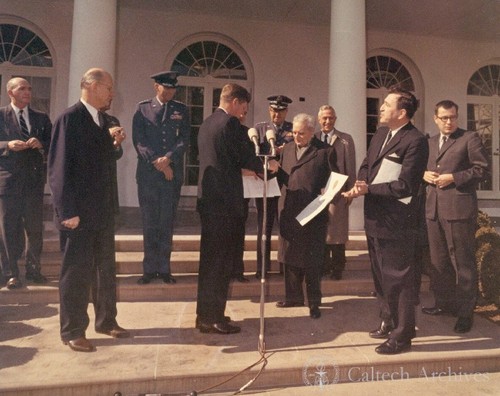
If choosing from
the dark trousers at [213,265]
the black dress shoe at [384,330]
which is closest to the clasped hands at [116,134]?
the dark trousers at [213,265]

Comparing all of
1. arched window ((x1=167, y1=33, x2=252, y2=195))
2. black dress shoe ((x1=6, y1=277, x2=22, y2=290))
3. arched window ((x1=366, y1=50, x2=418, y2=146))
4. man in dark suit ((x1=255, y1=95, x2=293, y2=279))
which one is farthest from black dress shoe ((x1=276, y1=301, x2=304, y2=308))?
arched window ((x1=366, y1=50, x2=418, y2=146))

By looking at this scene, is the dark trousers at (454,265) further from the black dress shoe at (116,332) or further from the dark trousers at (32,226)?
the dark trousers at (32,226)

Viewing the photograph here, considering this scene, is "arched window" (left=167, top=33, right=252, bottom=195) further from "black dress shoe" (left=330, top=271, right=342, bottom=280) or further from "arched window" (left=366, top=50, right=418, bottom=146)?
"black dress shoe" (left=330, top=271, right=342, bottom=280)

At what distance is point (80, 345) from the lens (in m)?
3.11

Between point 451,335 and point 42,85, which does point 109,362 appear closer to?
point 451,335

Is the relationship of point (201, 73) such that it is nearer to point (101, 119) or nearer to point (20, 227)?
point (20, 227)

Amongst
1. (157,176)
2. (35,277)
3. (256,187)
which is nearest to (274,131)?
(256,187)

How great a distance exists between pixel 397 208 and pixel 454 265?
1.22 meters

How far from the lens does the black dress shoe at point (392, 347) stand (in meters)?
3.19

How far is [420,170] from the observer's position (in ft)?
10.7

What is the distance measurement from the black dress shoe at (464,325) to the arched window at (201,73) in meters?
6.76

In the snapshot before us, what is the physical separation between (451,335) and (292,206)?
1.97 m

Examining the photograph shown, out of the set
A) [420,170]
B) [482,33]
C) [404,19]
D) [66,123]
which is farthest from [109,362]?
[482,33]

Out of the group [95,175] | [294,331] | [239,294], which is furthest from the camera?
[239,294]
